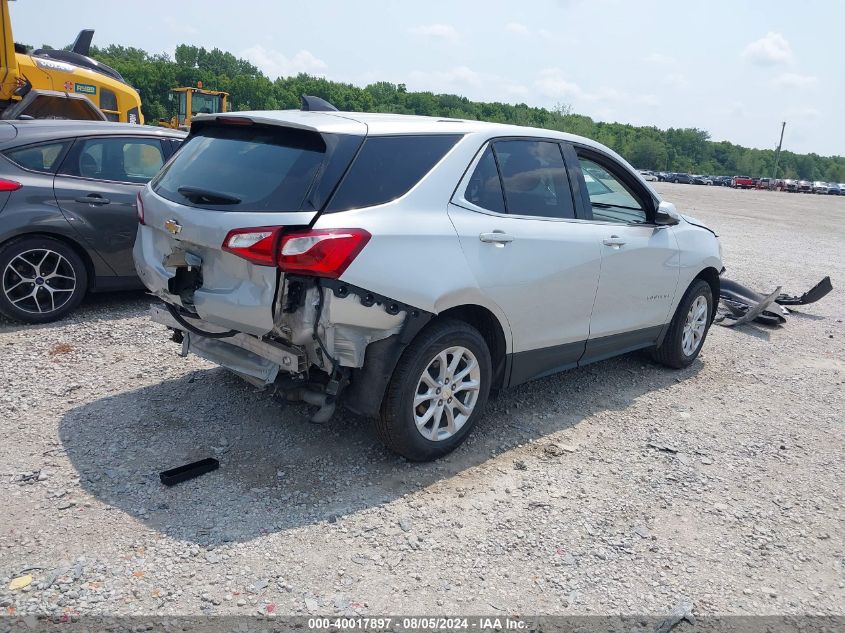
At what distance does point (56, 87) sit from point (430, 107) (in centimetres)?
10410

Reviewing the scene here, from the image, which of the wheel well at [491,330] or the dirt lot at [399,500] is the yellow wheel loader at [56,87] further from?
the wheel well at [491,330]

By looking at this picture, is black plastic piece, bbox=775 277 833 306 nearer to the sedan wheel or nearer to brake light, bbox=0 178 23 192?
the sedan wheel

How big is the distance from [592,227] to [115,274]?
4.33 m

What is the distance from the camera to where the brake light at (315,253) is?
137 inches

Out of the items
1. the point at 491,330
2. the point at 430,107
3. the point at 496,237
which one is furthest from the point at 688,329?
the point at 430,107

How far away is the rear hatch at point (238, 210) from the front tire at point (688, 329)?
356 centimetres

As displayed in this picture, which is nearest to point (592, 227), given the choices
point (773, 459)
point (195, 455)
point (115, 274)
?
point (773, 459)

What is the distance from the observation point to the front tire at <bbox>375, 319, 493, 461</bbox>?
3891mm

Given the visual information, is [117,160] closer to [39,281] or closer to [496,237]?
[39,281]

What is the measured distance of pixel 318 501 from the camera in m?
3.74

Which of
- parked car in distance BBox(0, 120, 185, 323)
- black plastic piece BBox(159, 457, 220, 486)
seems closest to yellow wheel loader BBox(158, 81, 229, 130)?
parked car in distance BBox(0, 120, 185, 323)

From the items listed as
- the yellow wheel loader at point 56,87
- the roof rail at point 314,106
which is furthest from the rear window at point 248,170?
the yellow wheel loader at point 56,87

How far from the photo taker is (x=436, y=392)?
13.5ft

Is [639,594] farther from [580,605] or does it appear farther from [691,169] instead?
[691,169]
